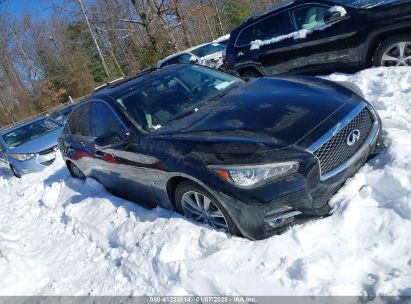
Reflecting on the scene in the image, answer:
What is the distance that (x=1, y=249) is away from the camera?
16.8 feet

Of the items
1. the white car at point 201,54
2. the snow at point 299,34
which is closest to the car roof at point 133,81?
the snow at point 299,34

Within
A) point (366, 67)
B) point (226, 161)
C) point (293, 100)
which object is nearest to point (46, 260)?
point (226, 161)

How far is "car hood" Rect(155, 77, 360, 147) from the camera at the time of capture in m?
3.37

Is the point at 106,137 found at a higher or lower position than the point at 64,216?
higher

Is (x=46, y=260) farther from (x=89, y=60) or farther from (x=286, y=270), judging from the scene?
(x=89, y=60)

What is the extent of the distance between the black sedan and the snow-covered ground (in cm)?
16

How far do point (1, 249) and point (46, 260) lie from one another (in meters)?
0.77

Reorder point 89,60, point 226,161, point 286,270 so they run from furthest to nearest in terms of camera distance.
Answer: point 89,60
point 226,161
point 286,270

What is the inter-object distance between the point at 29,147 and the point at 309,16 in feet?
23.8

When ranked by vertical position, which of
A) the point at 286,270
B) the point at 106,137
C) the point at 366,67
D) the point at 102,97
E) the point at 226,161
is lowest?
the point at 286,270

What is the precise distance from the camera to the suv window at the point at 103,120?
4586mm

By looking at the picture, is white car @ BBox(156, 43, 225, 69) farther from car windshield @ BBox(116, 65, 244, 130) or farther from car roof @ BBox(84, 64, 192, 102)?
car windshield @ BBox(116, 65, 244, 130)

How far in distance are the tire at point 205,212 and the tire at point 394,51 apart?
433 cm

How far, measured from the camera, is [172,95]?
15.2 feet
